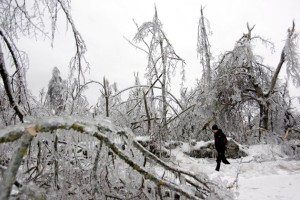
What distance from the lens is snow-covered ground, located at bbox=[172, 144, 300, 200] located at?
6.31 meters

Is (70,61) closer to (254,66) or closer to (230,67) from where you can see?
(230,67)

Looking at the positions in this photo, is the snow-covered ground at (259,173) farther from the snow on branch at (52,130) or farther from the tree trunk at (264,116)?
the tree trunk at (264,116)

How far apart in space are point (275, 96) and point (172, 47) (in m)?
5.51

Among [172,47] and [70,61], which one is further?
[172,47]

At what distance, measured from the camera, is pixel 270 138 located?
41.1 ft

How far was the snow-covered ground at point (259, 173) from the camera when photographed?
6.31 metres

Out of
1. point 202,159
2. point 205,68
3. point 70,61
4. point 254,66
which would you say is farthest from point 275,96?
point 70,61

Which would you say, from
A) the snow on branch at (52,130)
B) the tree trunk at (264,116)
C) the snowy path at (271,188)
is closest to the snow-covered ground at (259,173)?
the snowy path at (271,188)

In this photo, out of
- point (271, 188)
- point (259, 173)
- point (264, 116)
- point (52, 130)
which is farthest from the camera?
point (264, 116)

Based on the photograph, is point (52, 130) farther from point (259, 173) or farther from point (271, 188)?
point (259, 173)

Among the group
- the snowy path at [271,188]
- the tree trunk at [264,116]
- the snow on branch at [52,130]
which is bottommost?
the snowy path at [271,188]

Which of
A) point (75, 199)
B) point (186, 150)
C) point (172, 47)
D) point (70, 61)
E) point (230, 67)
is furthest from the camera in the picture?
point (230, 67)

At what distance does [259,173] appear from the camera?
31.0 ft

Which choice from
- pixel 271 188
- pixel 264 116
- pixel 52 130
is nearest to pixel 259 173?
pixel 271 188
